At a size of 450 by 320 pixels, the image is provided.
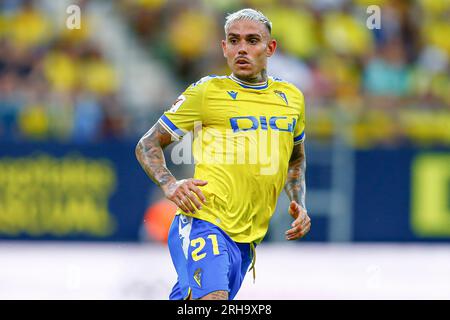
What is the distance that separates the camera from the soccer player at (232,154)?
22.9 ft

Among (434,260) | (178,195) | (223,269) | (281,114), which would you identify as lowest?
(434,260)

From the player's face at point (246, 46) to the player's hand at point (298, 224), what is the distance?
0.97 m

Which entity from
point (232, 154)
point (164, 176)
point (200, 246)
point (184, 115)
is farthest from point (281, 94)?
point (200, 246)

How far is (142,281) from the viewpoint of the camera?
39.6 feet

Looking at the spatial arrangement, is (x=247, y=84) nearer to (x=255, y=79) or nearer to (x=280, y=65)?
(x=255, y=79)

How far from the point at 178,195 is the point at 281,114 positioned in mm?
1015

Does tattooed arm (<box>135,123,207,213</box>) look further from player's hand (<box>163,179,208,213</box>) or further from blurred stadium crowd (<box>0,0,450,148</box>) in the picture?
blurred stadium crowd (<box>0,0,450,148</box>)

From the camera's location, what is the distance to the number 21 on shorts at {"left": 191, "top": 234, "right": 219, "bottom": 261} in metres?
6.82

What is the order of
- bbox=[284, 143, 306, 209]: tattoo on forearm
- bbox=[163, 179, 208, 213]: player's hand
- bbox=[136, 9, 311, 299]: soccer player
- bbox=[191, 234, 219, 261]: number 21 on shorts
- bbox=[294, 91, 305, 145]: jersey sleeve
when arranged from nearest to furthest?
1. bbox=[163, 179, 208, 213]: player's hand
2. bbox=[191, 234, 219, 261]: number 21 on shorts
3. bbox=[136, 9, 311, 299]: soccer player
4. bbox=[294, 91, 305, 145]: jersey sleeve
5. bbox=[284, 143, 306, 209]: tattoo on forearm

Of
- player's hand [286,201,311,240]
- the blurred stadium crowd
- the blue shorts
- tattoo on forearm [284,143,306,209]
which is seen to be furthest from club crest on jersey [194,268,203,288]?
the blurred stadium crowd

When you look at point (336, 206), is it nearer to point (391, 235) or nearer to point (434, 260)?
point (391, 235)

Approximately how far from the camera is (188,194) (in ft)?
22.0

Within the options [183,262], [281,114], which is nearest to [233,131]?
[281,114]

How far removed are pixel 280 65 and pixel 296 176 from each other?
7.95 metres
